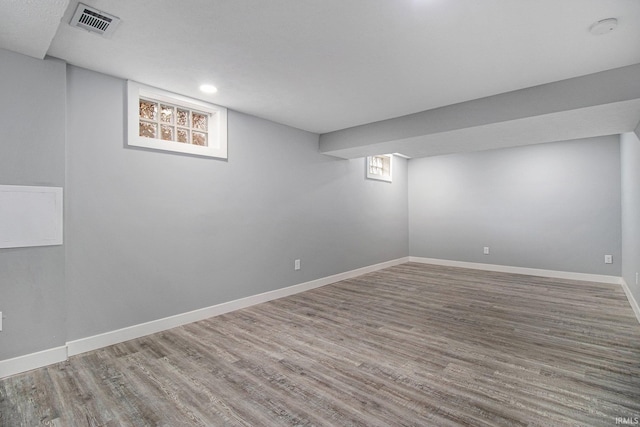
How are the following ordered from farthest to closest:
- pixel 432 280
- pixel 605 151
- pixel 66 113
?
pixel 432 280 → pixel 605 151 → pixel 66 113

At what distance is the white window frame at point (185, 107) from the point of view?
2908 millimetres

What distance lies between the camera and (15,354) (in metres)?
2.28

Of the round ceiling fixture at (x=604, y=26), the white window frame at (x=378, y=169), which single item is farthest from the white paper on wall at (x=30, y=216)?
the white window frame at (x=378, y=169)

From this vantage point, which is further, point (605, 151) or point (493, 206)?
point (493, 206)

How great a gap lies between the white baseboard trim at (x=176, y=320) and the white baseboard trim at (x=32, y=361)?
0.09 metres

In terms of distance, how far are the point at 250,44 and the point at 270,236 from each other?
8.18ft

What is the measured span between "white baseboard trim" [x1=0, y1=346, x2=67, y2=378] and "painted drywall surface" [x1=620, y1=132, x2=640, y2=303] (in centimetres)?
564

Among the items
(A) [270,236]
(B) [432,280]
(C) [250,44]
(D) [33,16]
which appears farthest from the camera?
(B) [432,280]

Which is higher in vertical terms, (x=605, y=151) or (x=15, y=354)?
(x=605, y=151)

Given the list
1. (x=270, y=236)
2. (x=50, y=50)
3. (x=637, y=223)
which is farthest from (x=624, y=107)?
(x=50, y=50)

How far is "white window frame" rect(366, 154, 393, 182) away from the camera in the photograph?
6.14 metres

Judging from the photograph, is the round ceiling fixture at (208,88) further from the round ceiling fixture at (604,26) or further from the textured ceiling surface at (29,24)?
the round ceiling fixture at (604,26)

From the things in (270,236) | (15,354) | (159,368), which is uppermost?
(270,236)

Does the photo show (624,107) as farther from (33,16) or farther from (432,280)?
(33,16)
